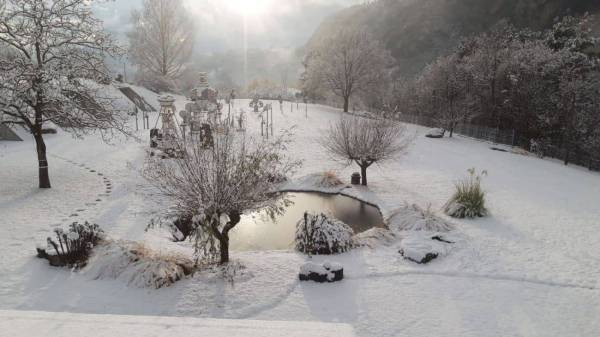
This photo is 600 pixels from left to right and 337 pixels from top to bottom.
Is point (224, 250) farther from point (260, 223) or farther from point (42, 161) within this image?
point (42, 161)

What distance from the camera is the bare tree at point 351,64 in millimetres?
39125

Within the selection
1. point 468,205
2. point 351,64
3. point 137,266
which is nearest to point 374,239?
point 468,205

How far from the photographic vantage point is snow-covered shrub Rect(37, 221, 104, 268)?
8.78 meters

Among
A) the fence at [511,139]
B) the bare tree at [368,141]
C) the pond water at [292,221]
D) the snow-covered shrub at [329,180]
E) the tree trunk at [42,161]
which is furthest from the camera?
the fence at [511,139]

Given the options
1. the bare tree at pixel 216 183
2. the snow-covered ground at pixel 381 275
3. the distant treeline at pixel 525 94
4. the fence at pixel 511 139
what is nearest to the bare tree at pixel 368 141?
the snow-covered ground at pixel 381 275

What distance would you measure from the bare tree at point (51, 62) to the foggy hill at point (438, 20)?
7078 centimetres

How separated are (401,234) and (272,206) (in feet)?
14.0

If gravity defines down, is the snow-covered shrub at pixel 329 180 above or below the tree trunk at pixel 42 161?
below

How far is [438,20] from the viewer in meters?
85.6

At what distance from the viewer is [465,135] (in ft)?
103

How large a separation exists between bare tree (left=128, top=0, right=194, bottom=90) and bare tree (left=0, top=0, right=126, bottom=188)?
103ft

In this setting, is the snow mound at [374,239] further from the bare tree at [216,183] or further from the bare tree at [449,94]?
the bare tree at [449,94]

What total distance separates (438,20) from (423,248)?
86.0m

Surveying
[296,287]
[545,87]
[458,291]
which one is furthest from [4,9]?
[545,87]
